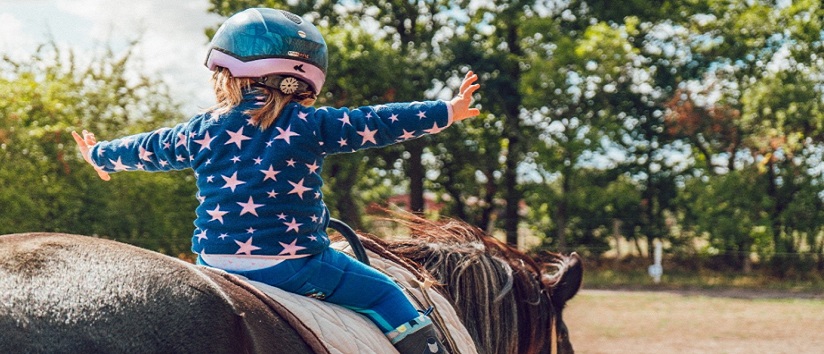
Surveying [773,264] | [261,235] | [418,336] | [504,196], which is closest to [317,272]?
[261,235]

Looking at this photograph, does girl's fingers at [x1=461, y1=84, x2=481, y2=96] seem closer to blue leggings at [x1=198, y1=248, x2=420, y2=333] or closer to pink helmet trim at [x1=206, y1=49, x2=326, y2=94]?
pink helmet trim at [x1=206, y1=49, x2=326, y2=94]

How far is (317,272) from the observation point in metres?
2.20

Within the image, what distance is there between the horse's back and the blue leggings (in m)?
0.33

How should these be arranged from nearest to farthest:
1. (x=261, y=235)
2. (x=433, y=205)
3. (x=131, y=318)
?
(x=131, y=318) → (x=261, y=235) → (x=433, y=205)

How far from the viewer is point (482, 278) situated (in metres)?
3.11

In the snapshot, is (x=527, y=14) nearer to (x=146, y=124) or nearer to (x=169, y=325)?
(x=146, y=124)

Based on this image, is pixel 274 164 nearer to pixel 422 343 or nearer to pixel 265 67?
pixel 265 67

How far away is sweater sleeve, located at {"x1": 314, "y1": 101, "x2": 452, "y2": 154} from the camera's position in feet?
7.33

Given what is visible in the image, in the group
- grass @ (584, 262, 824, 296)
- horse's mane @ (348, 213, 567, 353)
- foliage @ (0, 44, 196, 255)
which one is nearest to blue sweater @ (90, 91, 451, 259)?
horse's mane @ (348, 213, 567, 353)

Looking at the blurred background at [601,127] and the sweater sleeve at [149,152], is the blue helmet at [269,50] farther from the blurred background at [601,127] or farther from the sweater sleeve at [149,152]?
the blurred background at [601,127]

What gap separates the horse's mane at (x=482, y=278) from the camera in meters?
3.03

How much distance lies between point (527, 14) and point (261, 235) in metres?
22.6

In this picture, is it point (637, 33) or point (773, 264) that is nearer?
point (773, 264)

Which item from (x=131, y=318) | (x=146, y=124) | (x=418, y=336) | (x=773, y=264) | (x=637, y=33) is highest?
(x=637, y=33)
